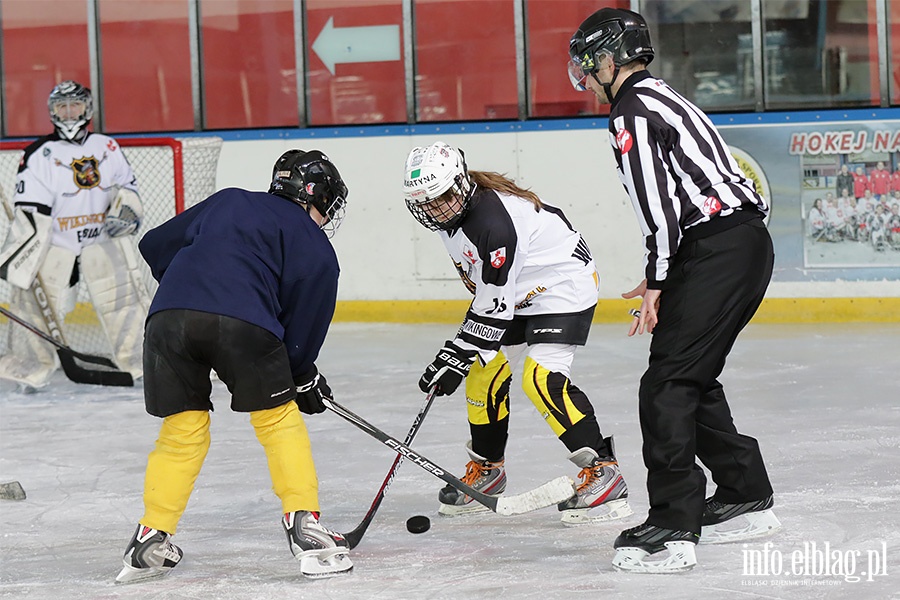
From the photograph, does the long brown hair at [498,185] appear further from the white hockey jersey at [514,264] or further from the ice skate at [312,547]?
the ice skate at [312,547]

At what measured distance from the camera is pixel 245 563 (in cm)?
268

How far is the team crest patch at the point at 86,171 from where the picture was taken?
5188 mm

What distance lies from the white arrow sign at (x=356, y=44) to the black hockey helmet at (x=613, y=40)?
14.4ft

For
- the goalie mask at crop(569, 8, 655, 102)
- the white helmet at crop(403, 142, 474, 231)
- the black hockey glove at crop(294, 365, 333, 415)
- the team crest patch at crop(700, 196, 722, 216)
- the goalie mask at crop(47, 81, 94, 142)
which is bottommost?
the black hockey glove at crop(294, 365, 333, 415)

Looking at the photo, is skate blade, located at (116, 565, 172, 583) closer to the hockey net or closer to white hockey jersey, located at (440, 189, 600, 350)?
white hockey jersey, located at (440, 189, 600, 350)

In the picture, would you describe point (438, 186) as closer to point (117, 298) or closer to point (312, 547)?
point (312, 547)

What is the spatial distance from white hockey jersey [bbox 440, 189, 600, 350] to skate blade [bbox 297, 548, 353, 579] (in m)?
0.58

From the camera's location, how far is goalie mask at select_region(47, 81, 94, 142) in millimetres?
5098

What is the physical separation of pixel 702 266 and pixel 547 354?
2.01 feet

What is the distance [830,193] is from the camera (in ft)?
20.1

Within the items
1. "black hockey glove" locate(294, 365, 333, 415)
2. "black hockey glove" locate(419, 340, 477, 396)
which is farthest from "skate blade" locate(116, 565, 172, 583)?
"black hockey glove" locate(419, 340, 477, 396)

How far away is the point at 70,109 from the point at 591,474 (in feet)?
10.1

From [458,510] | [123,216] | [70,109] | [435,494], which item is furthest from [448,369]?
[70,109]

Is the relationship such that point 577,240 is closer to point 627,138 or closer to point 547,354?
Result: point 547,354
